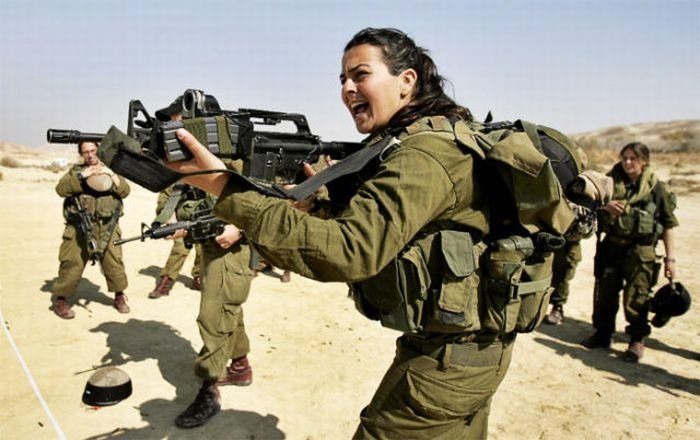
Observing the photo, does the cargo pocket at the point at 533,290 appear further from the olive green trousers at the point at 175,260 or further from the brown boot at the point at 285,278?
the brown boot at the point at 285,278

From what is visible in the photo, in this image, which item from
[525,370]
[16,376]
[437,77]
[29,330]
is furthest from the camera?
[29,330]

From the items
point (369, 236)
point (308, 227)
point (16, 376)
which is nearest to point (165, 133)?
point (308, 227)

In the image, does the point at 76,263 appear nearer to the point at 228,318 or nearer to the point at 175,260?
the point at 175,260

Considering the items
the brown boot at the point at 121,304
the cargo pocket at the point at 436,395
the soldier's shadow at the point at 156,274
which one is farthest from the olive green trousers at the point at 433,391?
the soldier's shadow at the point at 156,274

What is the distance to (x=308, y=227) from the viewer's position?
1.48m

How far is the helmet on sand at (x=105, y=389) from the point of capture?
389cm

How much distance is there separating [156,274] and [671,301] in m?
6.64

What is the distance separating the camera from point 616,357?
541 centimetres

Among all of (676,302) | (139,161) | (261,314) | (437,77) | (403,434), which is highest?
(437,77)

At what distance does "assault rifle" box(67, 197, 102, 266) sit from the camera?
19.1 feet

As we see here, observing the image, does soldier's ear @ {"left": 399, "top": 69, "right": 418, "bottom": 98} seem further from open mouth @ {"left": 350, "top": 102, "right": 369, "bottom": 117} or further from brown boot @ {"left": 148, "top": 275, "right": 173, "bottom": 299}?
brown boot @ {"left": 148, "top": 275, "right": 173, "bottom": 299}

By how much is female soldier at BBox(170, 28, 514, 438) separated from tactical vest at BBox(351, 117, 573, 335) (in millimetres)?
24

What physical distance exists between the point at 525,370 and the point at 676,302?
1642 millimetres

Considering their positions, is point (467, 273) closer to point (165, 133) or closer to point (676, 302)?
point (165, 133)
